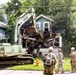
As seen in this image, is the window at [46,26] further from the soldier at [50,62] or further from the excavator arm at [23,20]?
the soldier at [50,62]

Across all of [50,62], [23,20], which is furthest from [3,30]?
[50,62]

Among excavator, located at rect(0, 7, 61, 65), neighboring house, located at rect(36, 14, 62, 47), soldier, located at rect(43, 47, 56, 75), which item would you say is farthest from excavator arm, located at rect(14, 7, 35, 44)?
soldier, located at rect(43, 47, 56, 75)

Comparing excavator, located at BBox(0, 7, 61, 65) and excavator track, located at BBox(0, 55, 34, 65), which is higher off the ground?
excavator, located at BBox(0, 7, 61, 65)

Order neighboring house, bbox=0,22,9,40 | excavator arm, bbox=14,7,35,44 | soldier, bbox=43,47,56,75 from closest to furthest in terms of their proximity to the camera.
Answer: soldier, bbox=43,47,56,75 < excavator arm, bbox=14,7,35,44 < neighboring house, bbox=0,22,9,40

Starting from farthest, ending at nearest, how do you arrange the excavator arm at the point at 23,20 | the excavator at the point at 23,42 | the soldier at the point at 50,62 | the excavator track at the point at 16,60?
the excavator arm at the point at 23,20 < the excavator track at the point at 16,60 < the excavator at the point at 23,42 < the soldier at the point at 50,62

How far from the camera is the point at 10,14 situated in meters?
55.4

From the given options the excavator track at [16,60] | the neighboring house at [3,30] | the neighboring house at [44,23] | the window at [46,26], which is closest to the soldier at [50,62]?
the excavator track at [16,60]

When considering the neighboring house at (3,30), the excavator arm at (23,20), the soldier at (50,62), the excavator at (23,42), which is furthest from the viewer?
the neighboring house at (3,30)

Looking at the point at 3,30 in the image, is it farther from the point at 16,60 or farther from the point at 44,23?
the point at 16,60

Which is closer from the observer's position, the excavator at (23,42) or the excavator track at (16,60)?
the excavator at (23,42)

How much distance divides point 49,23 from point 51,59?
93.7 ft

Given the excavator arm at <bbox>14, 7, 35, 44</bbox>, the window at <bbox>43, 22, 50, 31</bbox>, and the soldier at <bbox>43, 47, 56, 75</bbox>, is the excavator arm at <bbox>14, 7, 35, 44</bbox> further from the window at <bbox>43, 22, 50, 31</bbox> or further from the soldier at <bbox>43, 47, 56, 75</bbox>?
the soldier at <bbox>43, 47, 56, 75</bbox>

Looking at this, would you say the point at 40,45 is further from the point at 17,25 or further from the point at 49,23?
the point at 17,25

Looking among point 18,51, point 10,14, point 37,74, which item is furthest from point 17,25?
point 10,14
